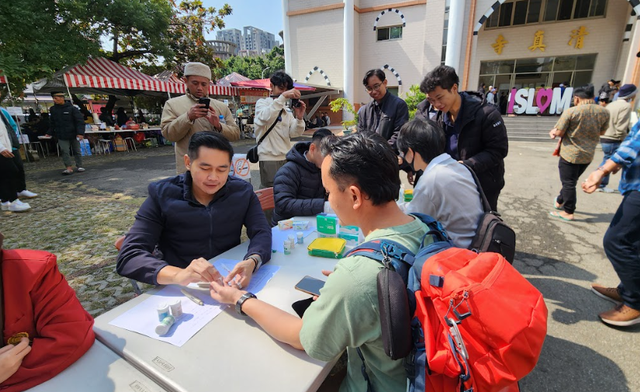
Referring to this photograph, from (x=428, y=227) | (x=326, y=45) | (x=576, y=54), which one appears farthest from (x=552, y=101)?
Answer: (x=428, y=227)

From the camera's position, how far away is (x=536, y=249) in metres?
3.53

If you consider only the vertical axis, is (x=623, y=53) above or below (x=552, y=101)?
above

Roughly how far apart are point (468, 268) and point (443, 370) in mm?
268

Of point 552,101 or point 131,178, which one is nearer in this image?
point 131,178

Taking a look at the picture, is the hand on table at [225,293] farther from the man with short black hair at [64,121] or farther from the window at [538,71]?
the window at [538,71]

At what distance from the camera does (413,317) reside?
33.8 inches

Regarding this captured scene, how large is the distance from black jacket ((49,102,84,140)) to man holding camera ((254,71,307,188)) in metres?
6.23

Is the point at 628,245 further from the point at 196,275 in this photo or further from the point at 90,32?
the point at 90,32

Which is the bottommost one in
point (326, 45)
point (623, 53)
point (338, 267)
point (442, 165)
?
point (338, 267)

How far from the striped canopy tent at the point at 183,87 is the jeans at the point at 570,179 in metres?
12.3

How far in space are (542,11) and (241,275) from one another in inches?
756

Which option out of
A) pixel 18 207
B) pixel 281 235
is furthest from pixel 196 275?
pixel 18 207

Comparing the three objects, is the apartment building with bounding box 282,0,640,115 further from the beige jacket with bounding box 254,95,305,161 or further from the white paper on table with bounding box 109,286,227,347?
the white paper on table with bounding box 109,286,227,347

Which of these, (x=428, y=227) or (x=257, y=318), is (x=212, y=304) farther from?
(x=428, y=227)
